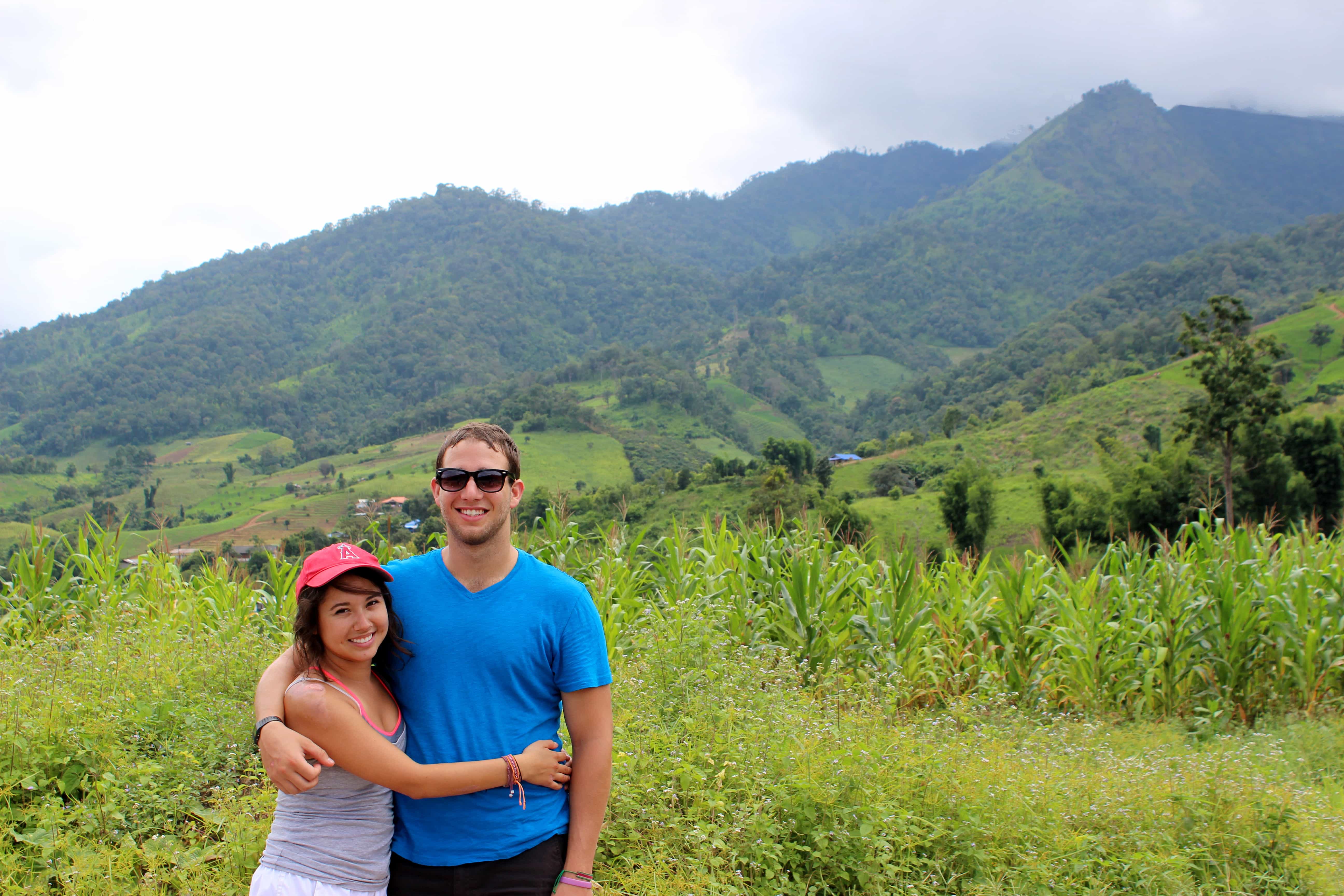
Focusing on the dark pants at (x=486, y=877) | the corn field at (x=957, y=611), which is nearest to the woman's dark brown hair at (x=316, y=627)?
the dark pants at (x=486, y=877)

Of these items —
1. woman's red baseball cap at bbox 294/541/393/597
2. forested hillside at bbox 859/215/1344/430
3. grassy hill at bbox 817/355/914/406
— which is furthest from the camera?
grassy hill at bbox 817/355/914/406

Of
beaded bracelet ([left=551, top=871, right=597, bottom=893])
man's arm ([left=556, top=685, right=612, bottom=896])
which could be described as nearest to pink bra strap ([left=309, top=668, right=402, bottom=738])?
man's arm ([left=556, top=685, right=612, bottom=896])

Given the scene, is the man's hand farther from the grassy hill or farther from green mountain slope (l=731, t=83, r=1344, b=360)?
green mountain slope (l=731, t=83, r=1344, b=360)

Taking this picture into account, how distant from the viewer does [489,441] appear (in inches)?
84.7

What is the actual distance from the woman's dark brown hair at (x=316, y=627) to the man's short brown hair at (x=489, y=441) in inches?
14.4

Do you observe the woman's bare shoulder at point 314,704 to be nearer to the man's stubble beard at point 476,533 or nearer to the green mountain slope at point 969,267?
the man's stubble beard at point 476,533

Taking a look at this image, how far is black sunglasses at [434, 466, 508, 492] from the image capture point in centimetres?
207

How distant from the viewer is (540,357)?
128 m

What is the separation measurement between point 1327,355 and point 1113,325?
39771 mm

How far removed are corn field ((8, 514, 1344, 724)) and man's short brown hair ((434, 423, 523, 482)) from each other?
130 inches

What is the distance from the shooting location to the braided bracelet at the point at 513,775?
1.95 meters

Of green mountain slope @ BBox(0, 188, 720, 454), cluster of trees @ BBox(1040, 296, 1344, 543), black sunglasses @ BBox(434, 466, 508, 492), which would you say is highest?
green mountain slope @ BBox(0, 188, 720, 454)

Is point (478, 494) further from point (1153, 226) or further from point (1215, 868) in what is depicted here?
point (1153, 226)

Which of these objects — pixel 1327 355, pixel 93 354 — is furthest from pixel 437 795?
pixel 93 354
